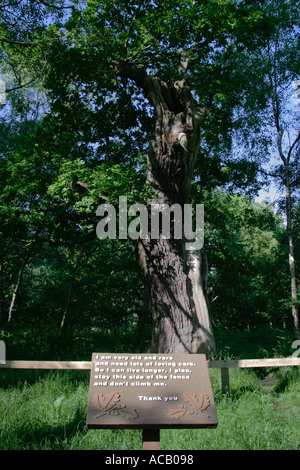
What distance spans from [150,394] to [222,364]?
2.61m

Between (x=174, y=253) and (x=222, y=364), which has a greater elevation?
(x=174, y=253)

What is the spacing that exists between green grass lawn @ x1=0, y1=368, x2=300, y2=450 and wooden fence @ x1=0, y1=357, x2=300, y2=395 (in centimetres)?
40

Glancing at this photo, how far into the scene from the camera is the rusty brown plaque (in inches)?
121

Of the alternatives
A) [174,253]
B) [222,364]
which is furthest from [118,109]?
[222,364]

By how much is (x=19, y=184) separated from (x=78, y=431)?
6499 mm

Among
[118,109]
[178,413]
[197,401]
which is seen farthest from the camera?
[118,109]

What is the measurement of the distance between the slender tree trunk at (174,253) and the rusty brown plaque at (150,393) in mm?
4191

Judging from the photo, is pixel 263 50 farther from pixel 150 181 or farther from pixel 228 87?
pixel 150 181

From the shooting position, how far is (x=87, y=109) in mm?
11820

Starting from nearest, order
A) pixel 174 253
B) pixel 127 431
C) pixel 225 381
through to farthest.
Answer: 1. pixel 127 431
2. pixel 225 381
3. pixel 174 253

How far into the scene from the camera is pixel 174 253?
8359 millimetres

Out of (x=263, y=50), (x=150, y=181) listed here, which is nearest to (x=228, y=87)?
(x=150, y=181)

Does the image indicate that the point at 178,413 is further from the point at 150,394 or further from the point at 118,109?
the point at 118,109

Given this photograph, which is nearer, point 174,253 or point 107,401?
point 107,401
